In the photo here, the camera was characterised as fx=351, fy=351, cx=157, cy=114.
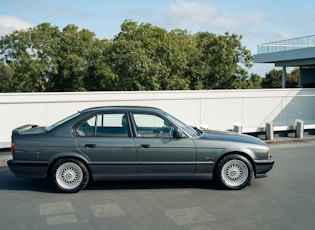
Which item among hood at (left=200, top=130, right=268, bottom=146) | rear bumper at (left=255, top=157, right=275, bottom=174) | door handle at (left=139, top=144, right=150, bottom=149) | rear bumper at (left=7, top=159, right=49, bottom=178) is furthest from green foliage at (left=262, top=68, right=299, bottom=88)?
rear bumper at (left=7, top=159, right=49, bottom=178)

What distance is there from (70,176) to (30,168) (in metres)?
0.70

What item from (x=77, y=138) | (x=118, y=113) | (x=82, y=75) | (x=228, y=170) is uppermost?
(x=82, y=75)

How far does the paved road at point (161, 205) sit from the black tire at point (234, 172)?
0.51 feet

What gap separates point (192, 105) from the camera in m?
12.4

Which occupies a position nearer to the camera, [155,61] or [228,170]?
[228,170]

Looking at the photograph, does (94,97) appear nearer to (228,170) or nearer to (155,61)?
(228,170)

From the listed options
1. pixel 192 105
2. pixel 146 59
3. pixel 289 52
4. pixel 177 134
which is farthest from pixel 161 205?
pixel 289 52

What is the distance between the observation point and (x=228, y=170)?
6.35 metres

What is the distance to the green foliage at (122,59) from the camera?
29797 millimetres

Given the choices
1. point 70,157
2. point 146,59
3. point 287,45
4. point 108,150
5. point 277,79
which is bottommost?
point 70,157

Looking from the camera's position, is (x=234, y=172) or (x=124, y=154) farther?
(x=234, y=172)

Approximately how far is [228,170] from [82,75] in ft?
114

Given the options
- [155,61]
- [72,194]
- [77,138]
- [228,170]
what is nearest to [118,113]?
[77,138]

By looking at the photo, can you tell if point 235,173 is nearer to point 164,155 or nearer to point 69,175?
point 164,155
